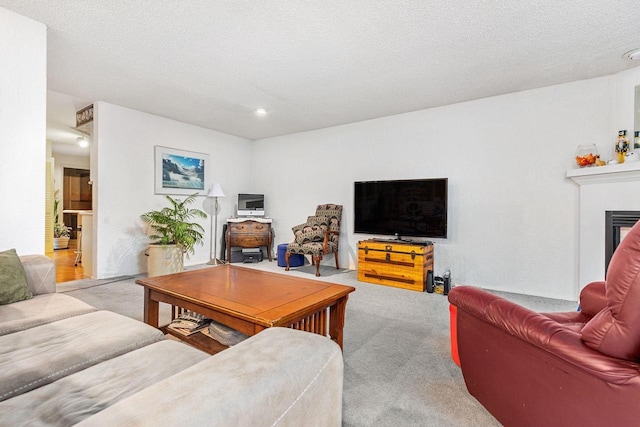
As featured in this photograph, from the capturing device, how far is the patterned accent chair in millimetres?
4623

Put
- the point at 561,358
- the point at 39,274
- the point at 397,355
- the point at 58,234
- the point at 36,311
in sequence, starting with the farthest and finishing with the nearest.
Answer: the point at 58,234
the point at 397,355
the point at 39,274
the point at 36,311
the point at 561,358

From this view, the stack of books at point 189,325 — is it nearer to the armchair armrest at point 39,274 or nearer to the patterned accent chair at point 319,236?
the armchair armrest at point 39,274

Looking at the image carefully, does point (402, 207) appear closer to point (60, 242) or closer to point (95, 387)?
point (95, 387)

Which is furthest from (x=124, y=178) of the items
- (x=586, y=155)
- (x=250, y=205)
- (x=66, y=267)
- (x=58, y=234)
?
(x=586, y=155)

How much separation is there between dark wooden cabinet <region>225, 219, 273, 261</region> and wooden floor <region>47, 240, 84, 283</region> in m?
2.12

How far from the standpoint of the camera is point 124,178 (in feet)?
14.4

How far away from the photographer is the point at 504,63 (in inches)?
115

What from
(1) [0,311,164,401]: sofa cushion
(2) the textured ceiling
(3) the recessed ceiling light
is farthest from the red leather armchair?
(3) the recessed ceiling light

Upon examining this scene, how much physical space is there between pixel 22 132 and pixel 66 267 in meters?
3.53

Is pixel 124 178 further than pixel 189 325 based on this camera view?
Yes

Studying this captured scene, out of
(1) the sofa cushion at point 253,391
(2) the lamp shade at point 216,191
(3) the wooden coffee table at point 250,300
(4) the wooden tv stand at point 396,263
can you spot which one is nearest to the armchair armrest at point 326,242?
(4) the wooden tv stand at point 396,263

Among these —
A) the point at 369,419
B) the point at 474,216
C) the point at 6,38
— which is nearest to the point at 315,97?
the point at 474,216

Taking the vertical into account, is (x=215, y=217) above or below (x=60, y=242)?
above

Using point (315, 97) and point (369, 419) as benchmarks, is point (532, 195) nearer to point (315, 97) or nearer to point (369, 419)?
point (315, 97)
